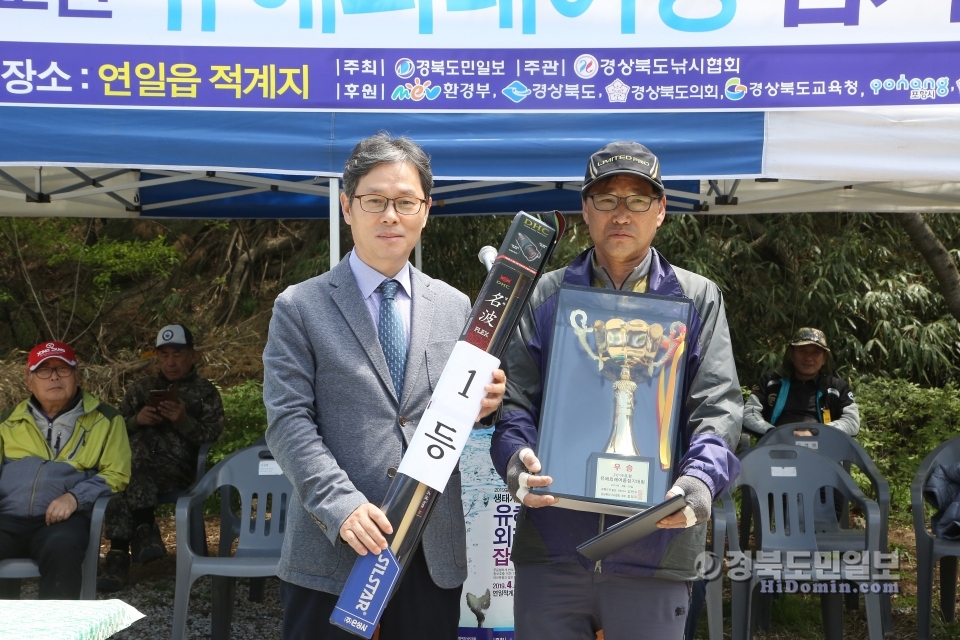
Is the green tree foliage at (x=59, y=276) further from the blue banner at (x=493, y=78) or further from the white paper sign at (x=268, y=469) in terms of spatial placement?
the blue banner at (x=493, y=78)

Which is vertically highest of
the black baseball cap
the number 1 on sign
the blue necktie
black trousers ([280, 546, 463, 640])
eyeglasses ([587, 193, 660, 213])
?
the black baseball cap

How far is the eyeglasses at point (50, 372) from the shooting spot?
475 centimetres

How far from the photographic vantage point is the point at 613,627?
221 cm

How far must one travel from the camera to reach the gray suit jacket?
2107mm

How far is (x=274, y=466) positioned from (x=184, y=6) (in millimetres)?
1982

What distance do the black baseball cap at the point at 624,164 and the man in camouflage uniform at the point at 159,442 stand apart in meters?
3.91

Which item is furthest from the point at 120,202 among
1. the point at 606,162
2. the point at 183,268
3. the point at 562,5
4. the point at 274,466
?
the point at 183,268

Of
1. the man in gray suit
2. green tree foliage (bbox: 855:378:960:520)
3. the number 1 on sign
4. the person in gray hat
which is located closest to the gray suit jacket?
the man in gray suit

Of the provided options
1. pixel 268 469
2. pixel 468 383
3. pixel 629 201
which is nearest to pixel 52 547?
pixel 268 469

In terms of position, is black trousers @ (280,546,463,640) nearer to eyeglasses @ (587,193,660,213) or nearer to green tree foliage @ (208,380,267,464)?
eyeglasses @ (587,193,660,213)

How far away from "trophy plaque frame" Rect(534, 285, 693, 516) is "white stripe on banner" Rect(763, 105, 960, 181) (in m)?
1.61

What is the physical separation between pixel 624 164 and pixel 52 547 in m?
3.19

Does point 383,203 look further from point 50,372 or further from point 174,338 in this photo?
point 174,338

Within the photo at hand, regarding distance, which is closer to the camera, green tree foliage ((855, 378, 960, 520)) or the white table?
the white table
